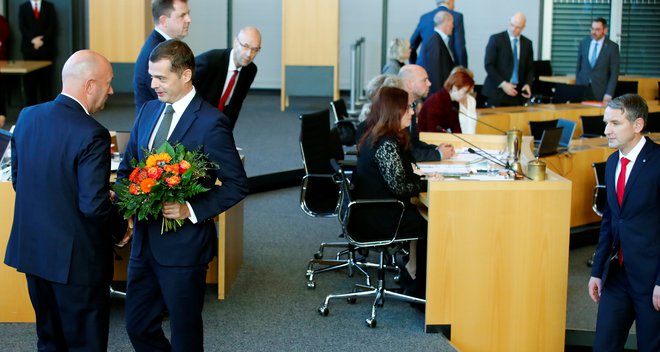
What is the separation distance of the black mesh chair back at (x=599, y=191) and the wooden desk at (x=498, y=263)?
7.21 feet

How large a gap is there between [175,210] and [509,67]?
7460 millimetres

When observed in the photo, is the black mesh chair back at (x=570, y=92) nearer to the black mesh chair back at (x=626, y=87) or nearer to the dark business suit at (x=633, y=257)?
the black mesh chair back at (x=626, y=87)

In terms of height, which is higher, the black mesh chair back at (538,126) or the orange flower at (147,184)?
the orange flower at (147,184)

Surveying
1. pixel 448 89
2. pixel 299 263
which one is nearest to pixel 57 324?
pixel 299 263

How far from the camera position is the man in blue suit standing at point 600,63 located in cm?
1160

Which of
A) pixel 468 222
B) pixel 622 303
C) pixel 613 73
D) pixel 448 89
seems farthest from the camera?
pixel 613 73

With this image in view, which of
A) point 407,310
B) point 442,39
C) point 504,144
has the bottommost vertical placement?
point 407,310

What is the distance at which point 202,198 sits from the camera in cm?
369

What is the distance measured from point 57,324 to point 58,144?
2.41 ft

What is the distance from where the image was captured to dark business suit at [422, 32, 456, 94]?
363 inches

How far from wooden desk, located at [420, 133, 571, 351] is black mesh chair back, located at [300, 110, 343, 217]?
1322mm

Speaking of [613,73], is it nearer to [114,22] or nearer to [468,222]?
[114,22]

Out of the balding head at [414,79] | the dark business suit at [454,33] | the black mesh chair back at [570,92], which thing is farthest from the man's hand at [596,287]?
the black mesh chair back at [570,92]

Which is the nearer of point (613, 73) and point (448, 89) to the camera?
point (448, 89)
